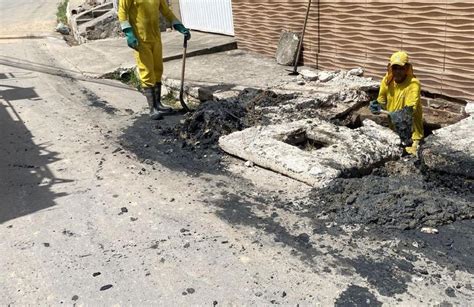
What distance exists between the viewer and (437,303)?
2.74 meters

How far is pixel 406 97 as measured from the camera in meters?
4.97

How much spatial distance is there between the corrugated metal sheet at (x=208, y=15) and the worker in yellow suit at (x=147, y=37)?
333cm

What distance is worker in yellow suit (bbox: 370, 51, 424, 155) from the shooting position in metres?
4.86

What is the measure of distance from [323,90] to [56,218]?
3663 millimetres

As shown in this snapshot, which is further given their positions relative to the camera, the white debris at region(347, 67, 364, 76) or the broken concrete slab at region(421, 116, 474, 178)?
the white debris at region(347, 67, 364, 76)

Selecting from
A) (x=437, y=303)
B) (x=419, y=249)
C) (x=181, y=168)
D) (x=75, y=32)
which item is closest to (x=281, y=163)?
(x=181, y=168)

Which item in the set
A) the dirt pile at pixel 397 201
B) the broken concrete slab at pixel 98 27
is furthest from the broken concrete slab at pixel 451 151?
the broken concrete slab at pixel 98 27

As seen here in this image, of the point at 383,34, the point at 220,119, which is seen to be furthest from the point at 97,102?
the point at 383,34

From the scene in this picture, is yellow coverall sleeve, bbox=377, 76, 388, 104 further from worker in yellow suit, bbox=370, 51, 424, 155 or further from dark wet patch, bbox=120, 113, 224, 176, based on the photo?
dark wet patch, bbox=120, 113, 224, 176

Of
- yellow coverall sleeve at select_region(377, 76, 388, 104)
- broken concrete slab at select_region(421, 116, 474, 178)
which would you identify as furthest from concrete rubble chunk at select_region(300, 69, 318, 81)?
broken concrete slab at select_region(421, 116, 474, 178)

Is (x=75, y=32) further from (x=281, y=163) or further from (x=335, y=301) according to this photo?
(x=335, y=301)

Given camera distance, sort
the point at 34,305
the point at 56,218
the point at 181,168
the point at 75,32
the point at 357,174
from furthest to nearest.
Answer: the point at 75,32, the point at 181,168, the point at 357,174, the point at 56,218, the point at 34,305

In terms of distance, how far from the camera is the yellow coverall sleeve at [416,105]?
16.0 feet

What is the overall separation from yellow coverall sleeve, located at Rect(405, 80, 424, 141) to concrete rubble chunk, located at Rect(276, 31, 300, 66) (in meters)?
2.96
